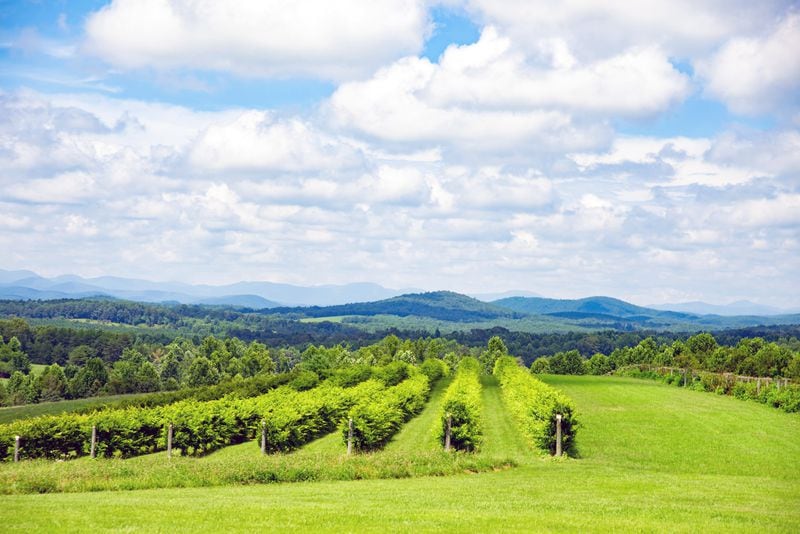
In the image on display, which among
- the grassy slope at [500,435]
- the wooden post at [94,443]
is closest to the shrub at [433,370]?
the grassy slope at [500,435]

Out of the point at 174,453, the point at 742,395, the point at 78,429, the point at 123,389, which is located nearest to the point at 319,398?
the point at 174,453

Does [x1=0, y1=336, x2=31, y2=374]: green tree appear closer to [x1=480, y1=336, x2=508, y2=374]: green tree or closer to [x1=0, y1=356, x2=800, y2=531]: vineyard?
[x1=480, y1=336, x2=508, y2=374]: green tree

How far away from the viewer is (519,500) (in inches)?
711

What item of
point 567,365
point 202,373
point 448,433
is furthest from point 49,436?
point 567,365

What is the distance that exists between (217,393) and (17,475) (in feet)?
160

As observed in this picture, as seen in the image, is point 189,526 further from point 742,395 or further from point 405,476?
point 742,395

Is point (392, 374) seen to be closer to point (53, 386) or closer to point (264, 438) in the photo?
point (264, 438)

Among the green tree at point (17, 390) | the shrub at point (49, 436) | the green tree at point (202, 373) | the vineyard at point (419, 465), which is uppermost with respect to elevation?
the vineyard at point (419, 465)

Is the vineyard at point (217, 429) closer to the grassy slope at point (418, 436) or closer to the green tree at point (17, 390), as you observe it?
the grassy slope at point (418, 436)

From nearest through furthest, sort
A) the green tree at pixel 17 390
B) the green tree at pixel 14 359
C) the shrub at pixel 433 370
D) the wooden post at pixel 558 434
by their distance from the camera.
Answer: the wooden post at pixel 558 434, the shrub at pixel 433 370, the green tree at pixel 17 390, the green tree at pixel 14 359

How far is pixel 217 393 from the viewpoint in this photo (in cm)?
7119

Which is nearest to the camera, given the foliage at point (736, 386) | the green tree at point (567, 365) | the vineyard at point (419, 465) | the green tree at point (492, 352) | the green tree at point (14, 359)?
the vineyard at point (419, 465)

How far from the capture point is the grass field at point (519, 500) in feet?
47.6

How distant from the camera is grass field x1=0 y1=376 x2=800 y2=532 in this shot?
1452 centimetres
